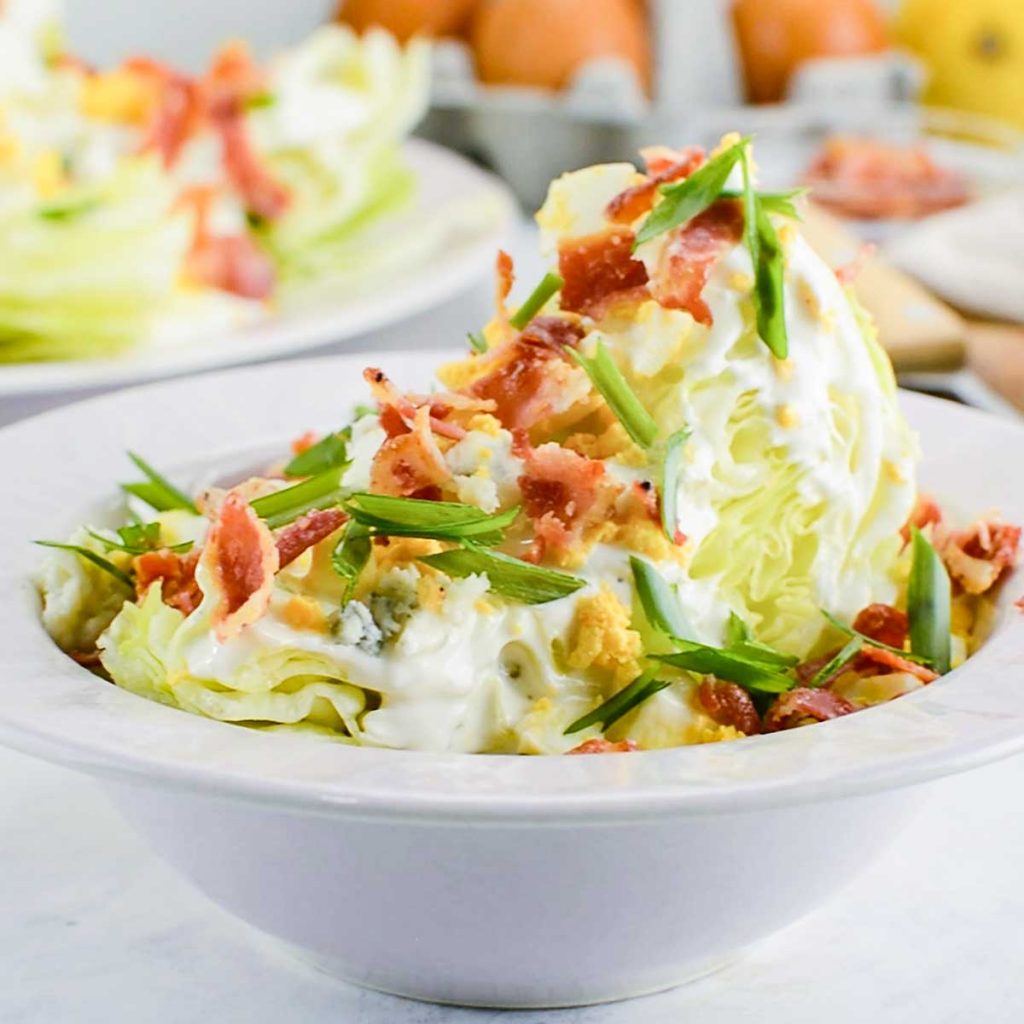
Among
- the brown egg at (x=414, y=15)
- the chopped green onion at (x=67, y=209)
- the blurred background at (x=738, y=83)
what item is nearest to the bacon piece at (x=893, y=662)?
the chopped green onion at (x=67, y=209)

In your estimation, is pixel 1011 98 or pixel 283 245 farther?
pixel 1011 98

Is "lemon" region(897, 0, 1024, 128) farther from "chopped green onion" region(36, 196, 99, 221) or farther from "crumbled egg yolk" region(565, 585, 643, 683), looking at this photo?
"crumbled egg yolk" region(565, 585, 643, 683)

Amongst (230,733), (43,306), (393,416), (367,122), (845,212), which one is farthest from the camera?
(845,212)

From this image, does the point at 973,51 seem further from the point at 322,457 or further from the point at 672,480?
the point at 672,480

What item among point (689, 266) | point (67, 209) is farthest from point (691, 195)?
point (67, 209)

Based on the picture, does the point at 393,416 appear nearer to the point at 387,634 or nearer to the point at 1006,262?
the point at 387,634

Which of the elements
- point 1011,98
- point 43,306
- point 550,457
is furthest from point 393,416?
point 1011,98
